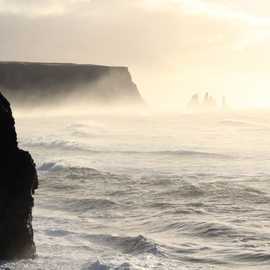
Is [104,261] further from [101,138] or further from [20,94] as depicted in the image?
[20,94]

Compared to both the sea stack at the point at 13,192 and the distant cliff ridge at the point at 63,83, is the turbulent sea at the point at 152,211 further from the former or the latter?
the distant cliff ridge at the point at 63,83

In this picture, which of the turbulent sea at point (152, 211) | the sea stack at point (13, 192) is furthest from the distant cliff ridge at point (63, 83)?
the sea stack at point (13, 192)

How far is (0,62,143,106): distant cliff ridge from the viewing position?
429 ft

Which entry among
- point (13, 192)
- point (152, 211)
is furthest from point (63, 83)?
point (13, 192)

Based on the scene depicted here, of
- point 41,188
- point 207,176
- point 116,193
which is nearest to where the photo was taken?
point 116,193

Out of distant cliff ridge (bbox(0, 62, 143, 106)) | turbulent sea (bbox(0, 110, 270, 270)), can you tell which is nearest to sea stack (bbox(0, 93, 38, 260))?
turbulent sea (bbox(0, 110, 270, 270))

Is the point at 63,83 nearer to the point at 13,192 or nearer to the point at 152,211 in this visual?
the point at 152,211

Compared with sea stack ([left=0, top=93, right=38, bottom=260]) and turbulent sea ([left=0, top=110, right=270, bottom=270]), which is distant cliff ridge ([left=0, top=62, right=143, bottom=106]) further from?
sea stack ([left=0, top=93, right=38, bottom=260])

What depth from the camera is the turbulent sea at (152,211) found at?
1605cm

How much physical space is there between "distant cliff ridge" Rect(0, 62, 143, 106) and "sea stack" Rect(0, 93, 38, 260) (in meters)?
114

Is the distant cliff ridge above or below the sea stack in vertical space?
above

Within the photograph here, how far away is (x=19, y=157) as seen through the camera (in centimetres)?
1534

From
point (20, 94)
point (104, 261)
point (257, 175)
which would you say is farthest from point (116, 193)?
point (20, 94)

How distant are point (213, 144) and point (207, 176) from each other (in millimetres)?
20458
